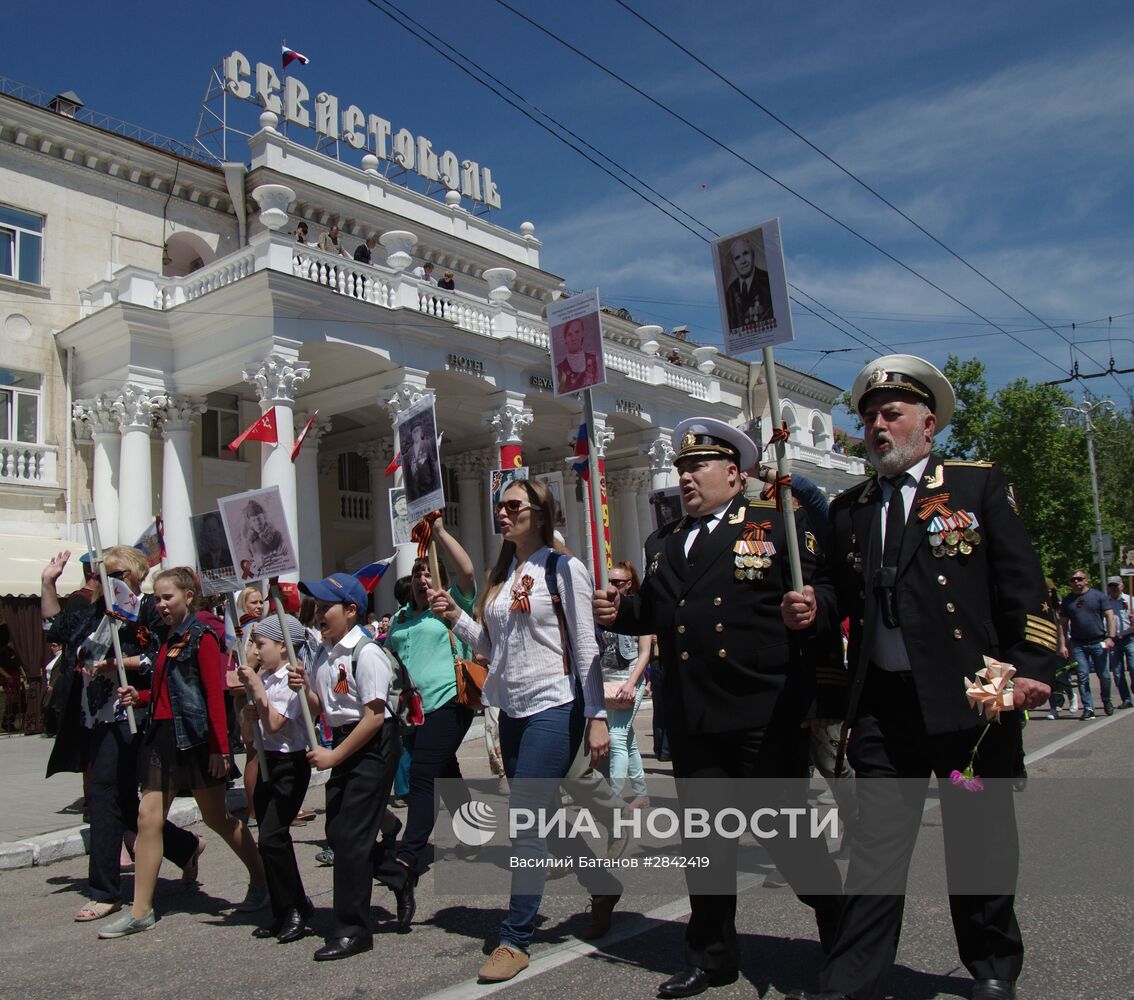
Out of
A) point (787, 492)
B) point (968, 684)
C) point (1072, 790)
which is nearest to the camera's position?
point (968, 684)

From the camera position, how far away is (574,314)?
791 centimetres

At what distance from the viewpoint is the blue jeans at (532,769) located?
4.00m

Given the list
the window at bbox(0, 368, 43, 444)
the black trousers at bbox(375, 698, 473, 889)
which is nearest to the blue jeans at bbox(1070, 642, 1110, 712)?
the black trousers at bbox(375, 698, 473, 889)

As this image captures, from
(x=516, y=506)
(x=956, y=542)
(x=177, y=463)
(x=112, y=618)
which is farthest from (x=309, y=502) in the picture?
(x=956, y=542)

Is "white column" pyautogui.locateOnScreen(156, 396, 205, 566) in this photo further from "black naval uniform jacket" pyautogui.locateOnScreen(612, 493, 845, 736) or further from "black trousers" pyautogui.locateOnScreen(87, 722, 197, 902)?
"black naval uniform jacket" pyautogui.locateOnScreen(612, 493, 845, 736)

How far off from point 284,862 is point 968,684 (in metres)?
3.21

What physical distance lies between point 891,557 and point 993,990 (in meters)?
1.45

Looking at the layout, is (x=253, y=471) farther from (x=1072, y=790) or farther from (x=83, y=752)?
(x=1072, y=790)

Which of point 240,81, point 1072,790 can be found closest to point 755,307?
point 1072,790

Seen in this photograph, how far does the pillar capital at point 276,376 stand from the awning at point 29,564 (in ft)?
14.0

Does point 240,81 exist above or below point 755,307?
above

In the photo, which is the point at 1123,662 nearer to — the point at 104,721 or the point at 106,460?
the point at 104,721

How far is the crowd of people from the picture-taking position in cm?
338

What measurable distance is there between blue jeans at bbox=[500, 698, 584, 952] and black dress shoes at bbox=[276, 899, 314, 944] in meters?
1.22
